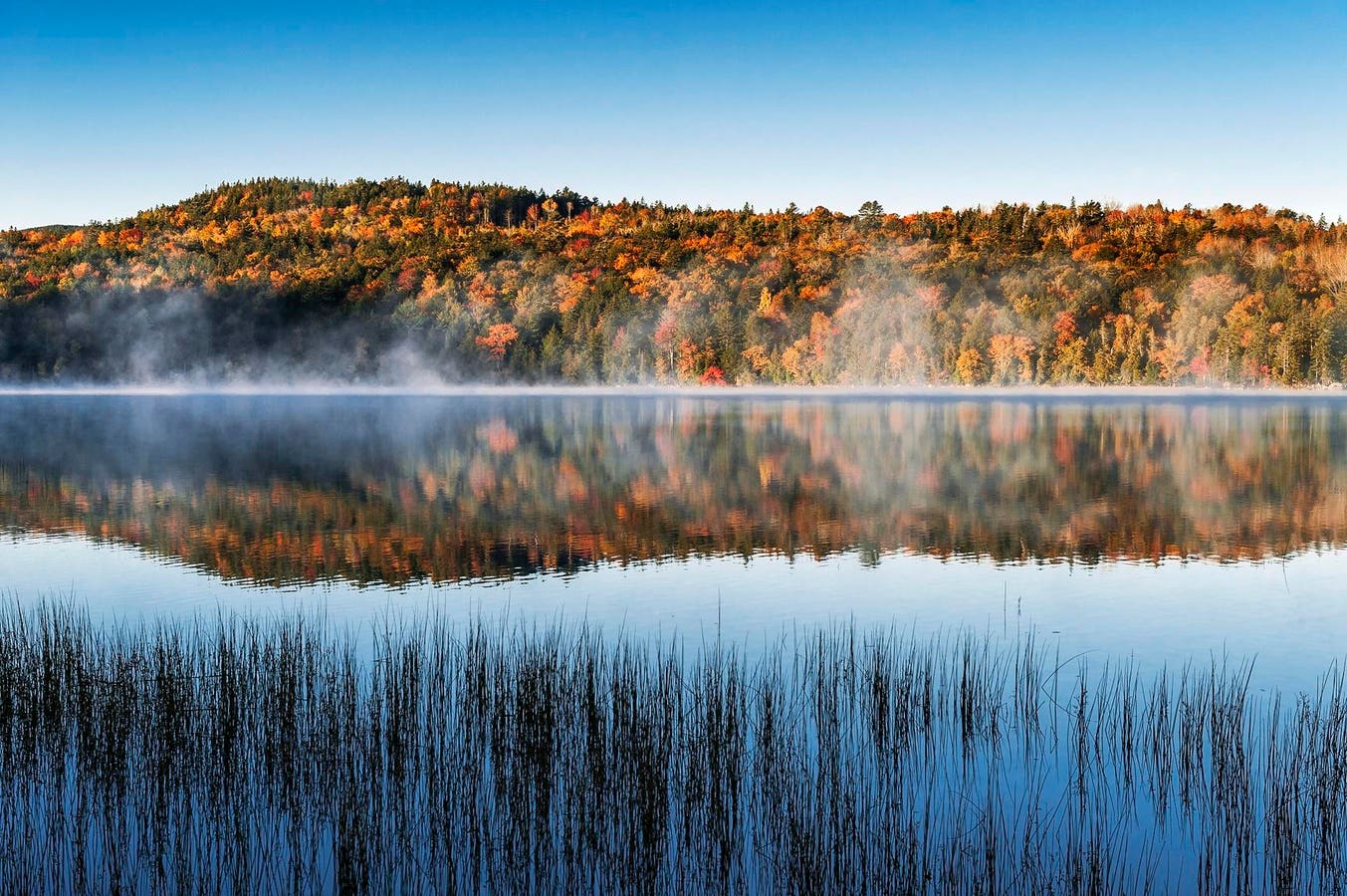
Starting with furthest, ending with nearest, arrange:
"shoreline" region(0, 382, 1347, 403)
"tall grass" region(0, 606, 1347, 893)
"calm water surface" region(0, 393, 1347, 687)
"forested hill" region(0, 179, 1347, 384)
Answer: "forested hill" region(0, 179, 1347, 384) < "shoreline" region(0, 382, 1347, 403) < "calm water surface" region(0, 393, 1347, 687) < "tall grass" region(0, 606, 1347, 893)

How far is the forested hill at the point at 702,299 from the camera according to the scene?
91.3m

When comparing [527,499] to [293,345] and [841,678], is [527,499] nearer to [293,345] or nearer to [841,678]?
[841,678]

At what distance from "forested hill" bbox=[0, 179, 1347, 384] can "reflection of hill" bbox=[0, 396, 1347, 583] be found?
43.8 metres

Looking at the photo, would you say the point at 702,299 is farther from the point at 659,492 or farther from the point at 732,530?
the point at 732,530

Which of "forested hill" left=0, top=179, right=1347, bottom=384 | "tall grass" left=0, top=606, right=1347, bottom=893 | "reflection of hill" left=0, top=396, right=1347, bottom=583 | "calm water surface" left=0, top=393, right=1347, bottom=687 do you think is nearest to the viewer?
"tall grass" left=0, top=606, right=1347, bottom=893

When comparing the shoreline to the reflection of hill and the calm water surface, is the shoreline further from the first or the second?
the calm water surface

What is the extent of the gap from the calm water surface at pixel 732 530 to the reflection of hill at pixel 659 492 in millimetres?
118

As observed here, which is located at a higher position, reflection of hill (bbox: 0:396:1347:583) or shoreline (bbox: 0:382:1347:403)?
shoreline (bbox: 0:382:1347:403)

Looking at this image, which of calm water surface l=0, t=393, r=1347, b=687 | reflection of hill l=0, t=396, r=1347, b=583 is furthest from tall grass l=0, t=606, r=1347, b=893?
reflection of hill l=0, t=396, r=1347, b=583

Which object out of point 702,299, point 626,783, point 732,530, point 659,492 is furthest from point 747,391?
point 626,783

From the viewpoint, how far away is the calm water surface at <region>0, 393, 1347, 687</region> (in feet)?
46.3

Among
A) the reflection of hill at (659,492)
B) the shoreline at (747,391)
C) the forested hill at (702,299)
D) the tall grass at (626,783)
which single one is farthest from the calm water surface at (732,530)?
the forested hill at (702,299)

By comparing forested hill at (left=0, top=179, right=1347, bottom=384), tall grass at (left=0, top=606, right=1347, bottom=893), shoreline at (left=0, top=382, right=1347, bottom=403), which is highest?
forested hill at (left=0, top=179, right=1347, bottom=384)

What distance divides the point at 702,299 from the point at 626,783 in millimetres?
100787
